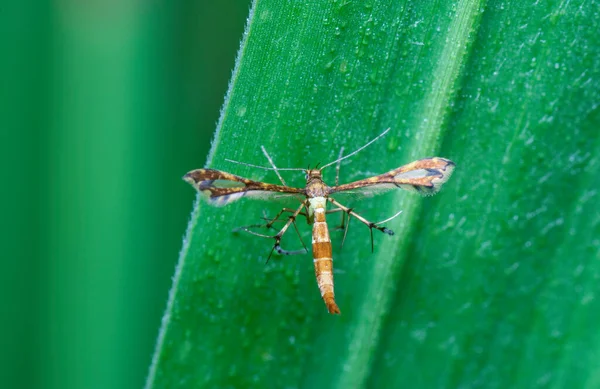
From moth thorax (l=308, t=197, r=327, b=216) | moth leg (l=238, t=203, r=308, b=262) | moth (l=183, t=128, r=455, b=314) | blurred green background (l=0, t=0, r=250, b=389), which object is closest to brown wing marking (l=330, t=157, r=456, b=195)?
moth (l=183, t=128, r=455, b=314)

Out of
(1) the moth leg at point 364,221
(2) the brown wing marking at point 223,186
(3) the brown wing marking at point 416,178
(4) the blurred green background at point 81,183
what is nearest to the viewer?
(2) the brown wing marking at point 223,186

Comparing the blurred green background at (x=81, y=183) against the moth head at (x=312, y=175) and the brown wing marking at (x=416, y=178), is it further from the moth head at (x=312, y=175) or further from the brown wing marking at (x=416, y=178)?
the brown wing marking at (x=416, y=178)

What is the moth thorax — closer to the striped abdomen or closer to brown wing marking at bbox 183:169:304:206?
the striped abdomen

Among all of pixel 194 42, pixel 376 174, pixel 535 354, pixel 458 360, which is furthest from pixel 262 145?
pixel 535 354

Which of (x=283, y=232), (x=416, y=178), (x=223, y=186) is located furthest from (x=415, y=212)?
(x=223, y=186)

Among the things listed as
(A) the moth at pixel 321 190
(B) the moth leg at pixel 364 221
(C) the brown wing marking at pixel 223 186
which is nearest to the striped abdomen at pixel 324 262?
(A) the moth at pixel 321 190

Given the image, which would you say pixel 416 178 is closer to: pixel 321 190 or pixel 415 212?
pixel 415 212
